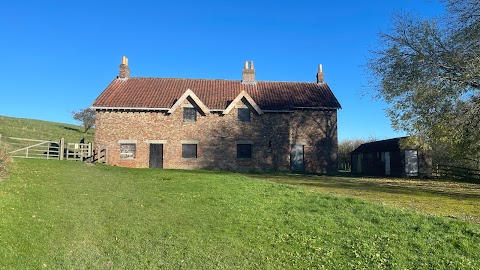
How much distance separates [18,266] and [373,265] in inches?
253

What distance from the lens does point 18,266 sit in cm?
659

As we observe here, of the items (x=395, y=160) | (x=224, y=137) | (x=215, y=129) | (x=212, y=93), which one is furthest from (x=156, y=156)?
(x=395, y=160)

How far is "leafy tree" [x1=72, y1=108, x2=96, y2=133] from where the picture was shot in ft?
212

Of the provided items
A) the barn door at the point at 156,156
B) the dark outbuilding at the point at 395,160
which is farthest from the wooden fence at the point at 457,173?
the barn door at the point at 156,156

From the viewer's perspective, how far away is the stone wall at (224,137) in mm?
32688

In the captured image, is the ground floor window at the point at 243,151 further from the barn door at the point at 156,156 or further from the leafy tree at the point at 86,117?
the leafy tree at the point at 86,117

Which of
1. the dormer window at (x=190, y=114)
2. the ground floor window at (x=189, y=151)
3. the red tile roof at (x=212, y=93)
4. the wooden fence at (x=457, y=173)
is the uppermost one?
the red tile roof at (x=212, y=93)

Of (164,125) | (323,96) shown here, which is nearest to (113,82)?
(164,125)

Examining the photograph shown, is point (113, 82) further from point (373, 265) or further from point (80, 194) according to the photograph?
point (373, 265)

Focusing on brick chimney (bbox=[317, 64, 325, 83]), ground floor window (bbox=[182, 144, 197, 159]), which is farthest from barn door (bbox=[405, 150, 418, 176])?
ground floor window (bbox=[182, 144, 197, 159])

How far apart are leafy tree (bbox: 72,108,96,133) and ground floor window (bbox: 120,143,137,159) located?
112 feet

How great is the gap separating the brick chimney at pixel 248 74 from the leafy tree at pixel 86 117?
35600mm

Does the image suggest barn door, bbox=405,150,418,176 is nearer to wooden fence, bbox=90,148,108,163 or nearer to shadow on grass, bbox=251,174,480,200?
shadow on grass, bbox=251,174,480,200

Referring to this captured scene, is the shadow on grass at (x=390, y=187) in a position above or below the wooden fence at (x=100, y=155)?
below
